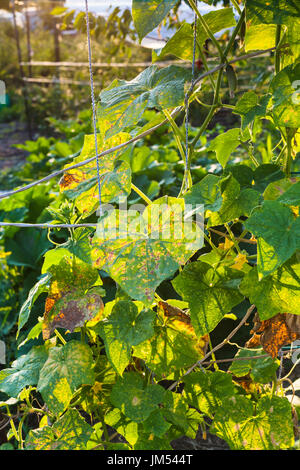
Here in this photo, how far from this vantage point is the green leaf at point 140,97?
779 millimetres

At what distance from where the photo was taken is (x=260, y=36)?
0.87m

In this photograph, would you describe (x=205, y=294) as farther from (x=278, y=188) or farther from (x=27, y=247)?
(x=27, y=247)

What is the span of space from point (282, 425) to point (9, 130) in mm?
8421

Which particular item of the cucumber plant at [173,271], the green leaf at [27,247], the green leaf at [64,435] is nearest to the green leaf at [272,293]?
the cucumber plant at [173,271]

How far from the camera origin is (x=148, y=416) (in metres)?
0.87

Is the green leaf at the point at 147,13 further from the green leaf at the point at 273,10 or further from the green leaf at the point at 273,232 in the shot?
the green leaf at the point at 273,232

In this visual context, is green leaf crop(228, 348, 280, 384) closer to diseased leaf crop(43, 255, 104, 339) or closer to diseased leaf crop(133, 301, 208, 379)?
diseased leaf crop(133, 301, 208, 379)

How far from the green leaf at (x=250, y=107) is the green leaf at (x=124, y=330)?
14.2 inches

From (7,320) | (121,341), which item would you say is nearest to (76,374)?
(121,341)

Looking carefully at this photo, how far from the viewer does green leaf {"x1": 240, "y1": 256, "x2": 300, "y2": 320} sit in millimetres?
774

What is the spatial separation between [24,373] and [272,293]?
1.54 feet

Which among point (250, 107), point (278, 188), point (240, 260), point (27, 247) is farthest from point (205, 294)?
point (27, 247)

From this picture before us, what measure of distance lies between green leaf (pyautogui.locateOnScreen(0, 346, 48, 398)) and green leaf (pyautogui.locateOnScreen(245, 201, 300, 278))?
46 centimetres

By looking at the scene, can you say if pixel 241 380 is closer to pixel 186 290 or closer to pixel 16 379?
pixel 186 290
